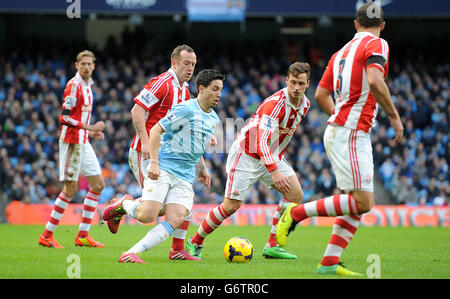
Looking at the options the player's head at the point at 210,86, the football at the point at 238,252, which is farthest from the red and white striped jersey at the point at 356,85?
the football at the point at 238,252

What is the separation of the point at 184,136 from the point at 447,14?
19.2 metres

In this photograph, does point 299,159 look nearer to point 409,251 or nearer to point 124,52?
point 124,52

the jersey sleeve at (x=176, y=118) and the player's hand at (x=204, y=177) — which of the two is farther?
the player's hand at (x=204, y=177)

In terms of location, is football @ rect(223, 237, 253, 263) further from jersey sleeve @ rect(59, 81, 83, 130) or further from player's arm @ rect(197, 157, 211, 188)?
jersey sleeve @ rect(59, 81, 83, 130)

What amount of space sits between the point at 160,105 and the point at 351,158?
315 centimetres

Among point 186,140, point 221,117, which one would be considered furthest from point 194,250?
point 221,117

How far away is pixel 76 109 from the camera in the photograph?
965 centimetres

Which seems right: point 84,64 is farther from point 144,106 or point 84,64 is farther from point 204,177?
point 204,177

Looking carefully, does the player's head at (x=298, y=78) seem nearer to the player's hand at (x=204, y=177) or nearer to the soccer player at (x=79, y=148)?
the player's hand at (x=204, y=177)

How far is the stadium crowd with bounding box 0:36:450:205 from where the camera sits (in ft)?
65.5

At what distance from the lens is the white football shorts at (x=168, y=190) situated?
277 inches

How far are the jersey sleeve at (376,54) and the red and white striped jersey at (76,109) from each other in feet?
16.1
